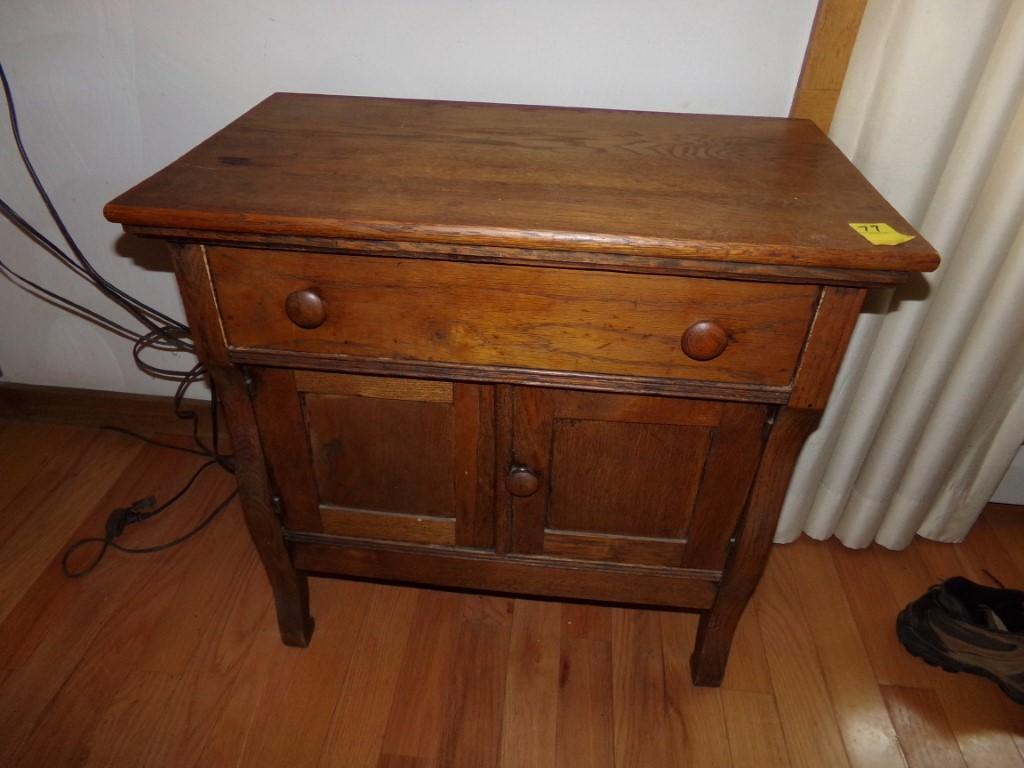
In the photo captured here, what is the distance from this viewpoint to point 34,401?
1.71m

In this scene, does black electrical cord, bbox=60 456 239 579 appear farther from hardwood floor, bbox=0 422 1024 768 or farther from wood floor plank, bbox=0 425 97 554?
wood floor plank, bbox=0 425 97 554

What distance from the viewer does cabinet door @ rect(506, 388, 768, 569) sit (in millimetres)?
917

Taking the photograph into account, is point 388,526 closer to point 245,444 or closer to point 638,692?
point 245,444

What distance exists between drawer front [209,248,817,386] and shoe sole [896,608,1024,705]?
0.75 m

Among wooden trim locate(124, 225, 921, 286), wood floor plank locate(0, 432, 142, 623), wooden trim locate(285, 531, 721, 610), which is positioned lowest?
wood floor plank locate(0, 432, 142, 623)

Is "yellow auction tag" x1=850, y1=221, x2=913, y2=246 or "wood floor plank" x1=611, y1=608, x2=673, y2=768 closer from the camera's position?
"yellow auction tag" x1=850, y1=221, x2=913, y2=246

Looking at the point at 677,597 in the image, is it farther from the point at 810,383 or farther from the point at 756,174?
the point at 756,174

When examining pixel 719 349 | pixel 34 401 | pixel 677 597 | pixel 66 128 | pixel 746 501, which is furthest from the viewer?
pixel 34 401

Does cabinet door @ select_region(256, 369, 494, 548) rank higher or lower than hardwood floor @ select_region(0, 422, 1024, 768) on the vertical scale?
higher

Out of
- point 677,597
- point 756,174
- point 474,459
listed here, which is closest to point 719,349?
point 756,174

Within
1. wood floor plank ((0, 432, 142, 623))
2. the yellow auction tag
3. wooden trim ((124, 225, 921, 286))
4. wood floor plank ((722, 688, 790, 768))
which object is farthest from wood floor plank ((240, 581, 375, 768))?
the yellow auction tag

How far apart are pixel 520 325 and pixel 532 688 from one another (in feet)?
2.33

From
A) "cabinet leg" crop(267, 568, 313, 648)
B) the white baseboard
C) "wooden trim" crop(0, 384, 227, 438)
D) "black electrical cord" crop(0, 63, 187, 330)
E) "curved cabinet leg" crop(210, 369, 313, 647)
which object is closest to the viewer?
"curved cabinet leg" crop(210, 369, 313, 647)

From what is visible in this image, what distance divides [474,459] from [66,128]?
99 centimetres
